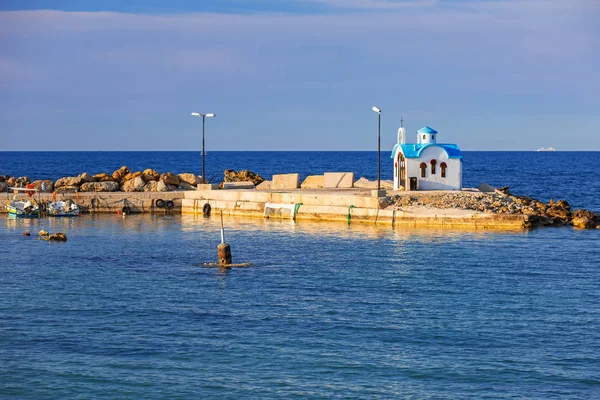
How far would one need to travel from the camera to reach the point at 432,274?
37.1 meters

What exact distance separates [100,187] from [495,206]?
3339 cm

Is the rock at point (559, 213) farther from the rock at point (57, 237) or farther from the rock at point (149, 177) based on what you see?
the rock at point (149, 177)

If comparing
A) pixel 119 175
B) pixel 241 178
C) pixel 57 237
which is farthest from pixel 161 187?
pixel 57 237

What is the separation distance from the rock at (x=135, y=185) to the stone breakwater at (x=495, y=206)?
23879mm

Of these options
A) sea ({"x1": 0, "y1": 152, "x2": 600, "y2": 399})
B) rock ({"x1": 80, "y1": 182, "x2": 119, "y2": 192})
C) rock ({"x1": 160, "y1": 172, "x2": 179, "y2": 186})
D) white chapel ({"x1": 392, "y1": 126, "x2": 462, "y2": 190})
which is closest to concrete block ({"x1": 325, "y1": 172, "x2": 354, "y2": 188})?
white chapel ({"x1": 392, "y1": 126, "x2": 462, "y2": 190})

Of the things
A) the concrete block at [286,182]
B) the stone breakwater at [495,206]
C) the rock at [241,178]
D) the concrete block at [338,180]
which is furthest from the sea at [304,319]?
the rock at [241,178]

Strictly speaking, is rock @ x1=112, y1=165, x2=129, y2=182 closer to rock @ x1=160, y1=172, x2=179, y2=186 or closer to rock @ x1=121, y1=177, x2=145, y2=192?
rock @ x1=121, y1=177, x2=145, y2=192

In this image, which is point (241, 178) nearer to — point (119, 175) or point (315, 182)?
point (119, 175)

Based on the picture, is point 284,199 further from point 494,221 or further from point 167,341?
point 167,341

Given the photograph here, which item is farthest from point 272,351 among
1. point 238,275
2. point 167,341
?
point 238,275

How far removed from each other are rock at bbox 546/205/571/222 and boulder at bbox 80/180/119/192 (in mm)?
35790

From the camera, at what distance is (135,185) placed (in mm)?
70938

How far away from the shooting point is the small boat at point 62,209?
64.2 m

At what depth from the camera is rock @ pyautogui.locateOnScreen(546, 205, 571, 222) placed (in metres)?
57.6
